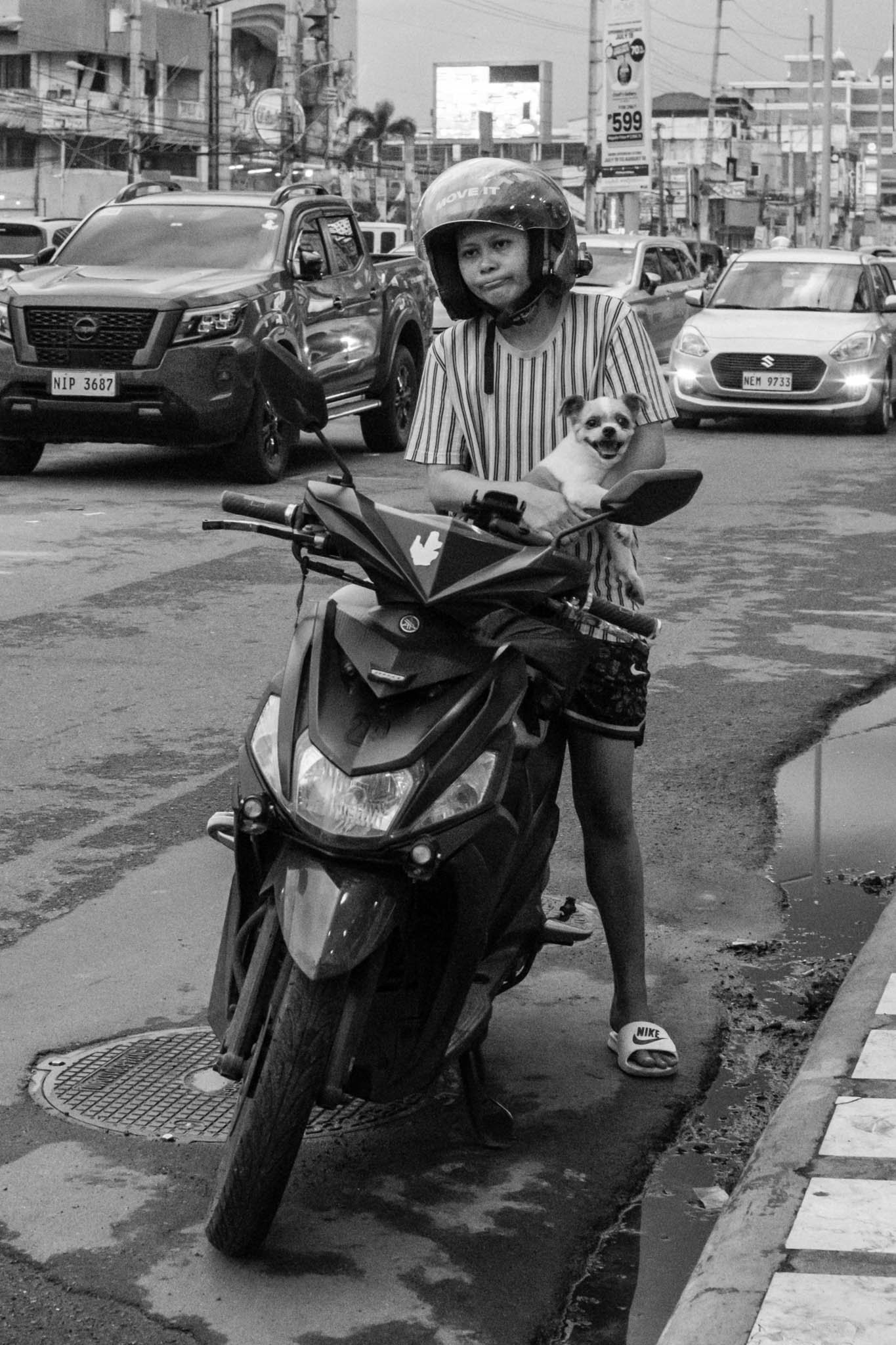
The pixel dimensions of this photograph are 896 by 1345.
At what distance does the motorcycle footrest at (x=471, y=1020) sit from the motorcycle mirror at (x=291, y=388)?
1.05 metres

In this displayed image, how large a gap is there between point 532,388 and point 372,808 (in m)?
1.16

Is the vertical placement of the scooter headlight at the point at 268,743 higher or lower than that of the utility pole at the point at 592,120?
lower

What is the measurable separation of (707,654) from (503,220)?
475 cm

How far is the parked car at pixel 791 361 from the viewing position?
17453mm

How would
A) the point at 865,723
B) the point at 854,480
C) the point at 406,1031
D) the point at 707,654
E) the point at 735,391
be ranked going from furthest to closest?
the point at 735,391, the point at 854,480, the point at 707,654, the point at 865,723, the point at 406,1031

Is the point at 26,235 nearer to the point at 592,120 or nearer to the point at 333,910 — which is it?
the point at 333,910

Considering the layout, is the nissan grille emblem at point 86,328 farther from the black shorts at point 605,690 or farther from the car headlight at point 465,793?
the car headlight at point 465,793

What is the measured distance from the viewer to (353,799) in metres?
3.17

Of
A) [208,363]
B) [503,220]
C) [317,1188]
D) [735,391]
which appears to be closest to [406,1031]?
[317,1188]

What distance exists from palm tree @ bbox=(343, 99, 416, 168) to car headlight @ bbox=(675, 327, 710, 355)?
7047 centimetres

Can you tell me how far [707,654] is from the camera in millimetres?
8336

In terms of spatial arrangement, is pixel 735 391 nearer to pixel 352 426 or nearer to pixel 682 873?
pixel 352 426

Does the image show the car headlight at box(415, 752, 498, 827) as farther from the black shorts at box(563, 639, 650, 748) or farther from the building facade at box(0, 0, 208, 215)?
the building facade at box(0, 0, 208, 215)

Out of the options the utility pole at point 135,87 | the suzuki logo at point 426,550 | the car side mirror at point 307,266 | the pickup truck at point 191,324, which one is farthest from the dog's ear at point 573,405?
the utility pole at point 135,87
